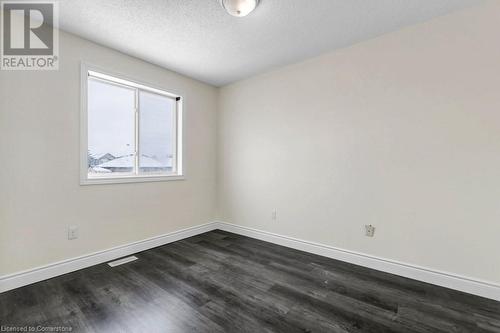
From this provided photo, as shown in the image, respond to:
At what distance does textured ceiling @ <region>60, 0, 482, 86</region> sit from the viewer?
6.52 feet

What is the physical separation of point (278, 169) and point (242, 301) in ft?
6.06

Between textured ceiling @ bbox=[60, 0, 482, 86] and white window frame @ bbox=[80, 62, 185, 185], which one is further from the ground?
textured ceiling @ bbox=[60, 0, 482, 86]

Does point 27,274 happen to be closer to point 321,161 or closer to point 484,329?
point 321,161

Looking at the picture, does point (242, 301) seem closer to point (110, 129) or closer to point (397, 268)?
point (397, 268)

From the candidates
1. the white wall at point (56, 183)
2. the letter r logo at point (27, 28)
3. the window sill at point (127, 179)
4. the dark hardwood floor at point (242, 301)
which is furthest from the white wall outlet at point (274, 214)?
the letter r logo at point (27, 28)

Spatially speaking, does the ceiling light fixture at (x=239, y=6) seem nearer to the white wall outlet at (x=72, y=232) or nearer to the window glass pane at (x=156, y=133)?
the window glass pane at (x=156, y=133)

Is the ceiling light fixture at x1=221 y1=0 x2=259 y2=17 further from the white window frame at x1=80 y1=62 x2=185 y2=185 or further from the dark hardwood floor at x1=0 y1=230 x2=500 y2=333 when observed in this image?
the dark hardwood floor at x1=0 y1=230 x2=500 y2=333

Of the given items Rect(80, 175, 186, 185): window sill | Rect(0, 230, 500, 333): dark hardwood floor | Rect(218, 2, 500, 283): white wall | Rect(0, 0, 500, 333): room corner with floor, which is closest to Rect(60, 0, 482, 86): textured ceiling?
Rect(0, 0, 500, 333): room corner with floor

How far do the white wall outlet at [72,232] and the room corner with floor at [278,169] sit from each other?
44mm

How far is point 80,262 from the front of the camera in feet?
7.99

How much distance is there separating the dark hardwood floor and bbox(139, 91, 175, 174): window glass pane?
1371 millimetres

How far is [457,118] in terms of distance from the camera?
6.84 ft

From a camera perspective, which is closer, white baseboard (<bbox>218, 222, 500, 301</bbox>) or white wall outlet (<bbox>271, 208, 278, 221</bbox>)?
white baseboard (<bbox>218, 222, 500, 301</bbox>)

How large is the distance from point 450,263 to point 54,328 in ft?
10.8
